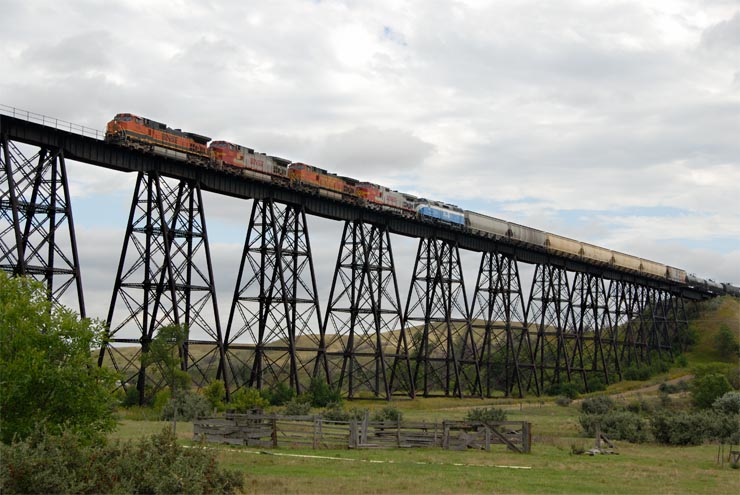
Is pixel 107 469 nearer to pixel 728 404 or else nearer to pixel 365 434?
pixel 365 434

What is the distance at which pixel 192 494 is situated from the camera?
14352mm

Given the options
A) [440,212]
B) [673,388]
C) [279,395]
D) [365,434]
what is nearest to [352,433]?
[365,434]

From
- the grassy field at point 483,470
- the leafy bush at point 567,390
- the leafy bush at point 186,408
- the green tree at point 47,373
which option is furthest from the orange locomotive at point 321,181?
the green tree at point 47,373

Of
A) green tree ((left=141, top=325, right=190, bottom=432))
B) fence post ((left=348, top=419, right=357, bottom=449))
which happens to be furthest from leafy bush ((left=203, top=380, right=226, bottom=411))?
fence post ((left=348, top=419, right=357, bottom=449))

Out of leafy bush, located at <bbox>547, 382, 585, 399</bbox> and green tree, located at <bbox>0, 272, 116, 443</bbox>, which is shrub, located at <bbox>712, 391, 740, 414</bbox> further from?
green tree, located at <bbox>0, 272, 116, 443</bbox>

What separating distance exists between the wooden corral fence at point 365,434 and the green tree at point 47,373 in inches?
303

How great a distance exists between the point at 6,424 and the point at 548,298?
59048 mm

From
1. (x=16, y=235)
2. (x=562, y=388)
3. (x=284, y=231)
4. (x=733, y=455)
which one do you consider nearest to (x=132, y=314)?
(x=16, y=235)

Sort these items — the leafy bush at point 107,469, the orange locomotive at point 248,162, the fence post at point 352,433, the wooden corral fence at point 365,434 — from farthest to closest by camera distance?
the orange locomotive at point 248,162
the wooden corral fence at point 365,434
the fence post at point 352,433
the leafy bush at point 107,469

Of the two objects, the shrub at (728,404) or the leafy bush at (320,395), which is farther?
the leafy bush at (320,395)

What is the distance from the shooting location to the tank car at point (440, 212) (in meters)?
60.7

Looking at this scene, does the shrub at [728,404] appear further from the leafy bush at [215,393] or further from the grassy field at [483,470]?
the leafy bush at [215,393]

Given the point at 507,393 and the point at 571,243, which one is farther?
the point at 571,243

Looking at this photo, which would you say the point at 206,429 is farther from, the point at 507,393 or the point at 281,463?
the point at 507,393
